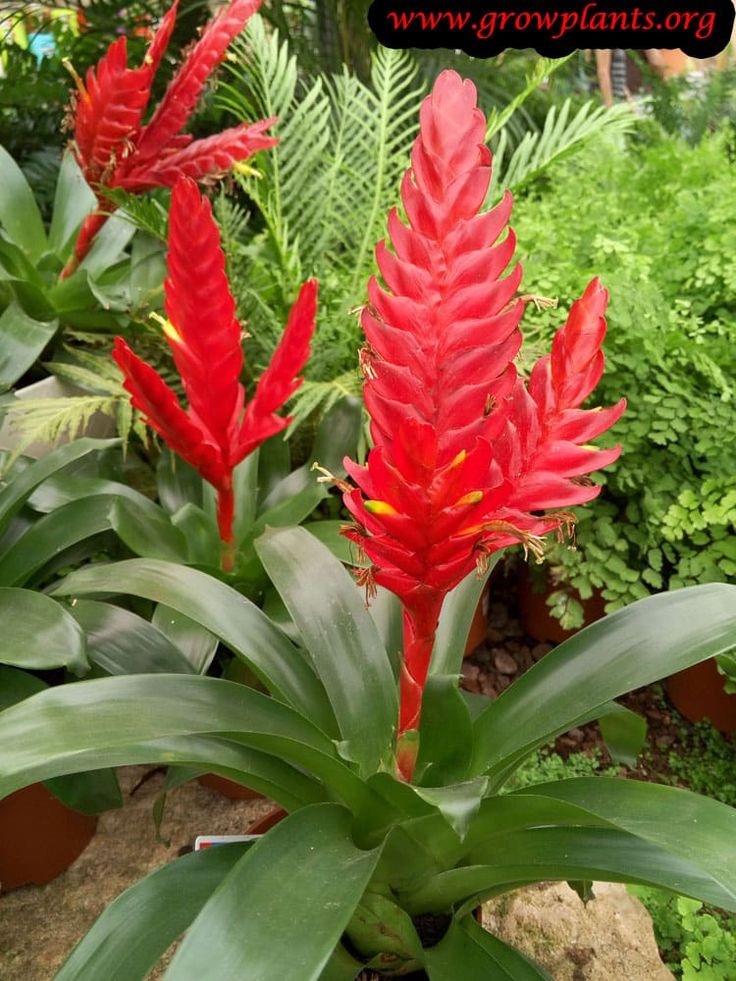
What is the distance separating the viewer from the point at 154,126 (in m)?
1.51

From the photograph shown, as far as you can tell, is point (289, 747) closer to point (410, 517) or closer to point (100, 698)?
point (100, 698)

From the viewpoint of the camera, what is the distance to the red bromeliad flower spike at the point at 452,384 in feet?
1.97

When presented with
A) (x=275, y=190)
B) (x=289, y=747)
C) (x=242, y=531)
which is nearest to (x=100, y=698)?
(x=289, y=747)

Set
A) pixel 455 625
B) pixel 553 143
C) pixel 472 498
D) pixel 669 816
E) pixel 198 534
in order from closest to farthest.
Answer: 1. pixel 472 498
2. pixel 669 816
3. pixel 455 625
4. pixel 198 534
5. pixel 553 143

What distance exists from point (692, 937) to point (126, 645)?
102 cm

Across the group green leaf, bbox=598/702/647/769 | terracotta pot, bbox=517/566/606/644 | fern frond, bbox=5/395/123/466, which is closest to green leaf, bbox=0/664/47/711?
fern frond, bbox=5/395/123/466

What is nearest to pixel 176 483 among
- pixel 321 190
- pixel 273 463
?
pixel 273 463

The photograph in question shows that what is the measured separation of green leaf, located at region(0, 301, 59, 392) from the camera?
1554 mm

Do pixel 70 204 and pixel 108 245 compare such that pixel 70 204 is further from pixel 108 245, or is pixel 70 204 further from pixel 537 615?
pixel 537 615

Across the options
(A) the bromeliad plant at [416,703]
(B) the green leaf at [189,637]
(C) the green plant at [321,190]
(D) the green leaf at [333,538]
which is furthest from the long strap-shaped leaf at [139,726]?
(C) the green plant at [321,190]

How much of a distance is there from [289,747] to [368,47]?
2657 mm

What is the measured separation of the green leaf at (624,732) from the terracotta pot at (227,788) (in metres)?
0.70

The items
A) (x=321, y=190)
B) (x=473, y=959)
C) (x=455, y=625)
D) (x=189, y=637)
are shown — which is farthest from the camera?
(x=321, y=190)

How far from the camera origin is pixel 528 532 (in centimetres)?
66
